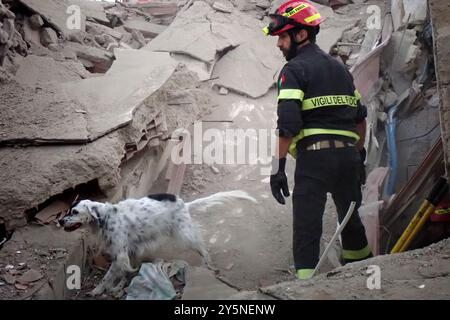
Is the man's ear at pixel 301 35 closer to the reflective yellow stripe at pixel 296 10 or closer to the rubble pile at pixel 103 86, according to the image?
the reflective yellow stripe at pixel 296 10

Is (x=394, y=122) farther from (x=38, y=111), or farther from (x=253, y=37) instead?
(x=38, y=111)

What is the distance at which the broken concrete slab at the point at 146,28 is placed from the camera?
10392mm

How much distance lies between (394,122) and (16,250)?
554cm

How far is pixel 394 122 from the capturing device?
22.9 ft

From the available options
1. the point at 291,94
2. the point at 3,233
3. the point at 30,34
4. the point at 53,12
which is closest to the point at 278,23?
the point at 291,94

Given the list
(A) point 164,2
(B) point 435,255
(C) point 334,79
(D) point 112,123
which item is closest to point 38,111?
(D) point 112,123

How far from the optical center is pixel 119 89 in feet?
18.4

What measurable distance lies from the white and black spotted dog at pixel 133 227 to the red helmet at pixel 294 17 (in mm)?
1881

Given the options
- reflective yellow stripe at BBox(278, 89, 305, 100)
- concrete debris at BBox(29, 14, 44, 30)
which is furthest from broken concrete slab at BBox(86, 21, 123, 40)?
reflective yellow stripe at BBox(278, 89, 305, 100)

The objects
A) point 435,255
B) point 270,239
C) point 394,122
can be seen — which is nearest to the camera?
point 435,255

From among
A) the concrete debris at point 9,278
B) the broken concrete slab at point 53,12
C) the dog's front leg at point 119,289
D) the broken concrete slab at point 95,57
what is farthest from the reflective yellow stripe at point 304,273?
the broken concrete slab at point 53,12

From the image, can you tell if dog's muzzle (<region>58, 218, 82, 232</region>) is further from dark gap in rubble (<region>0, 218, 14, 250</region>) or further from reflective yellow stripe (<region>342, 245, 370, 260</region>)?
reflective yellow stripe (<region>342, 245, 370, 260</region>)

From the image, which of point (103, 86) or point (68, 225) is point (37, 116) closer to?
point (103, 86)

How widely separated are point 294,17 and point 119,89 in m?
2.74
